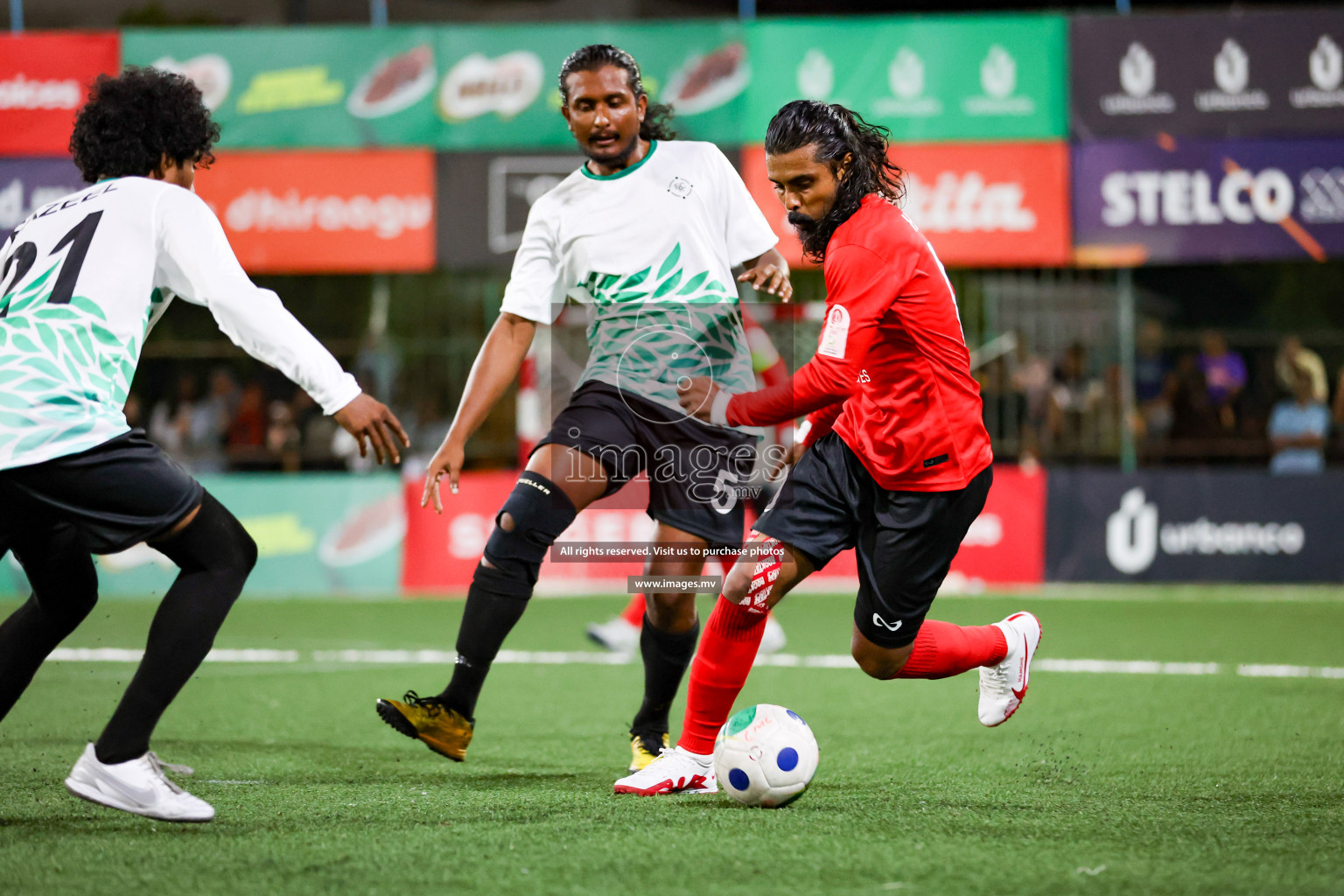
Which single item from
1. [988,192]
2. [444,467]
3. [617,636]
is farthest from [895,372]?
[988,192]

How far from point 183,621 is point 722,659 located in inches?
63.1

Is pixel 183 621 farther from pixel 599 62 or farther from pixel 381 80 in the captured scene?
pixel 381 80

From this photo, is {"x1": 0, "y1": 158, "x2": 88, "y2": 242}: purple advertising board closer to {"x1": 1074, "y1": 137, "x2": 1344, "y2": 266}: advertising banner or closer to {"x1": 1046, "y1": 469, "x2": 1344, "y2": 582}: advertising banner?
{"x1": 1074, "y1": 137, "x2": 1344, "y2": 266}: advertising banner

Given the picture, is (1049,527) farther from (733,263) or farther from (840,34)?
(733,263)

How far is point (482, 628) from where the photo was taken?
15.0 feet

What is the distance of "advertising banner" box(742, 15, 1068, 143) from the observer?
42.1 feet

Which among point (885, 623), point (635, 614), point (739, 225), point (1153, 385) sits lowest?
point (635, 614)

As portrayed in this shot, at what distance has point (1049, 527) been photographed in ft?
41.5

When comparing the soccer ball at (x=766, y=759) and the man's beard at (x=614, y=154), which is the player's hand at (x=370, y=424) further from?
the man's beard at (x=614, y=154)

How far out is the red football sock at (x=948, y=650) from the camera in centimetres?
461

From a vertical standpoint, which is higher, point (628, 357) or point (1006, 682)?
point (628, 357)

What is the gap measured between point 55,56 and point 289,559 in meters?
5.22

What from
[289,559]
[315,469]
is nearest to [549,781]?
[289,559]

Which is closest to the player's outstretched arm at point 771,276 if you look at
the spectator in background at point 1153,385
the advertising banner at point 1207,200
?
the advertising banner at point 1207,200
